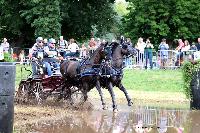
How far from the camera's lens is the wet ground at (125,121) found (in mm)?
12320

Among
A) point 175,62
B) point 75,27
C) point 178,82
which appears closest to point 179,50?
point 175,62

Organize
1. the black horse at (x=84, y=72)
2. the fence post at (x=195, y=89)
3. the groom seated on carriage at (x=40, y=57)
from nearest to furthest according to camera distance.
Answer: the fence post at (x=195, y=89) → the black horse at (x=84, y=72) → the groom seated on carriage at (x=40, y=57)

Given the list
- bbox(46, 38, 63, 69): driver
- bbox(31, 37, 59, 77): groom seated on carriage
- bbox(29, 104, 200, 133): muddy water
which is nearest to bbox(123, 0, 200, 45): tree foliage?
bbox(46, 38, 63, 69): driver

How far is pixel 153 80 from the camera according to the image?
26469 mm

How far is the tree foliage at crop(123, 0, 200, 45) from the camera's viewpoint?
46.4 m

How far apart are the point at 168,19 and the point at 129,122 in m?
34.1

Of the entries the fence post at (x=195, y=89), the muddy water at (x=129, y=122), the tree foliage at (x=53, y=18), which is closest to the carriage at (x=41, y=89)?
the muddy water at (x=129, y=122)

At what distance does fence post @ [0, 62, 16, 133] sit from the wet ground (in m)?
4.50

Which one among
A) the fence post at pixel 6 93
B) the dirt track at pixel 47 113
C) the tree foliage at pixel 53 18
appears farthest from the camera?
the tree foliage at pixel 53 18

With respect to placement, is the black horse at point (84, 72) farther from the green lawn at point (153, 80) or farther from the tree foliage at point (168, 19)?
the tree foliage at point (168, 19)

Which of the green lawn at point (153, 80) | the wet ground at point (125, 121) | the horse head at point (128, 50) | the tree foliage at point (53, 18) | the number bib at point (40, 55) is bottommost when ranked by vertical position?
the wet ground at point (125, 121)

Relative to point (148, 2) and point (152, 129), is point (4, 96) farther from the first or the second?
point (148, 2)

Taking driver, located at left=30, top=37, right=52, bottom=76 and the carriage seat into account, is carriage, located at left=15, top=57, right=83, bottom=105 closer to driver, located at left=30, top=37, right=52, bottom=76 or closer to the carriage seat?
driver, located at left=30, top=37, right=52, bottom=76

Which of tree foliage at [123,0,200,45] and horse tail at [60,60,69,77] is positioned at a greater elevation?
tree foliage at [123,0,200,45]
